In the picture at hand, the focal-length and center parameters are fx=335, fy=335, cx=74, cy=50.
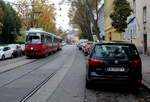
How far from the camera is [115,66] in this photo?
1069 centimetres

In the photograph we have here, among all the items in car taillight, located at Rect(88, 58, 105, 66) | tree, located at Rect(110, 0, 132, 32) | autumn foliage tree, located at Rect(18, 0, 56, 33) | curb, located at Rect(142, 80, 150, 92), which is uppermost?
autumn foliage tree, located at Rect(18, 0, 56, 33)

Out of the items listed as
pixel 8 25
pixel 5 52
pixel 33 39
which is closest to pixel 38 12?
pixel 8 25

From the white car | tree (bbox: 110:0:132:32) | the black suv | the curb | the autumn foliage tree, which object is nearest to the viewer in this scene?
the black suv

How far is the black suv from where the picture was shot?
10.6 meters

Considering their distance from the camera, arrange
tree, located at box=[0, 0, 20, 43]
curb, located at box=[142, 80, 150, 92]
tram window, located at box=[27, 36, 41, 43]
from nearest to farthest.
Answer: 1. curb, located at box=[142, 80, 150, 92]
2. tram window, located at box=[27, 36, 41, 43]
3. tree, located at box=[0, 0, 20, 43]

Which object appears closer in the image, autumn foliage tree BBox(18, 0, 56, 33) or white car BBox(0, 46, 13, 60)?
white car BBox(0, 46, 13, 60)

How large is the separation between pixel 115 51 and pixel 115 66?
0.52 metres

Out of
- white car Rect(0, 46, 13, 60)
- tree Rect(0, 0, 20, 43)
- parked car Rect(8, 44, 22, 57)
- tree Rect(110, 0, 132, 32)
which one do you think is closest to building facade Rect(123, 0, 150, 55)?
tree Rect(110, 0, 132, 32)

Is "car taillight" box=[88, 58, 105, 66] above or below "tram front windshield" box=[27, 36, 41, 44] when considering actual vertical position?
below

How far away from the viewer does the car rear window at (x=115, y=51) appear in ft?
35.5

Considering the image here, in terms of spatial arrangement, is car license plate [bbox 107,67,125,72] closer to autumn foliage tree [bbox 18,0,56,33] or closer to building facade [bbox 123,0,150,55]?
building facade [bbox 123,0,150,55]

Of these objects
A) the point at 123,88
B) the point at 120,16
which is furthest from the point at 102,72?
the point at 120,16

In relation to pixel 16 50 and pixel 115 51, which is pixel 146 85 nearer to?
pixel 115 51

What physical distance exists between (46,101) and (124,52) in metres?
3.24
